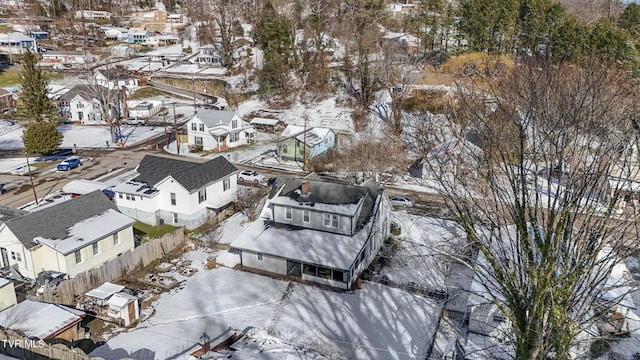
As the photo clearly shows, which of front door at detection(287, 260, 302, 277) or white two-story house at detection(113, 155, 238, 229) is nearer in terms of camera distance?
front door at detection(287, 260, 302, 277)

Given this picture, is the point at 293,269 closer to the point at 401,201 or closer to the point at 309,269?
the point at 309,269

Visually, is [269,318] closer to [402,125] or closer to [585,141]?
[585,141]

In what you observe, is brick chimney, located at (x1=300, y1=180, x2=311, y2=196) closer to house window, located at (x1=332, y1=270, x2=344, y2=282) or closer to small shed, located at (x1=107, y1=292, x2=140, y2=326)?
house window, located at (x1=332, y1=270, x2=344, y2=282)

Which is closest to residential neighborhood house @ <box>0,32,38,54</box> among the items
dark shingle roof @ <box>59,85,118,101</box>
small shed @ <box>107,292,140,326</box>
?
dark shingle roof @ <box>59,85,118,101</box>

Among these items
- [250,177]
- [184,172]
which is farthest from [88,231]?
[250,177]


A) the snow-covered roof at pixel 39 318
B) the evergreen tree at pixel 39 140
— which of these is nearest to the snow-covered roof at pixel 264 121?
the evergreen tree at pixel 39 140

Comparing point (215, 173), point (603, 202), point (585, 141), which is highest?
point (585, 141)

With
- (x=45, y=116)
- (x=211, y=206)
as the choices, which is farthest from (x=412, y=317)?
(x=45, y=116)
